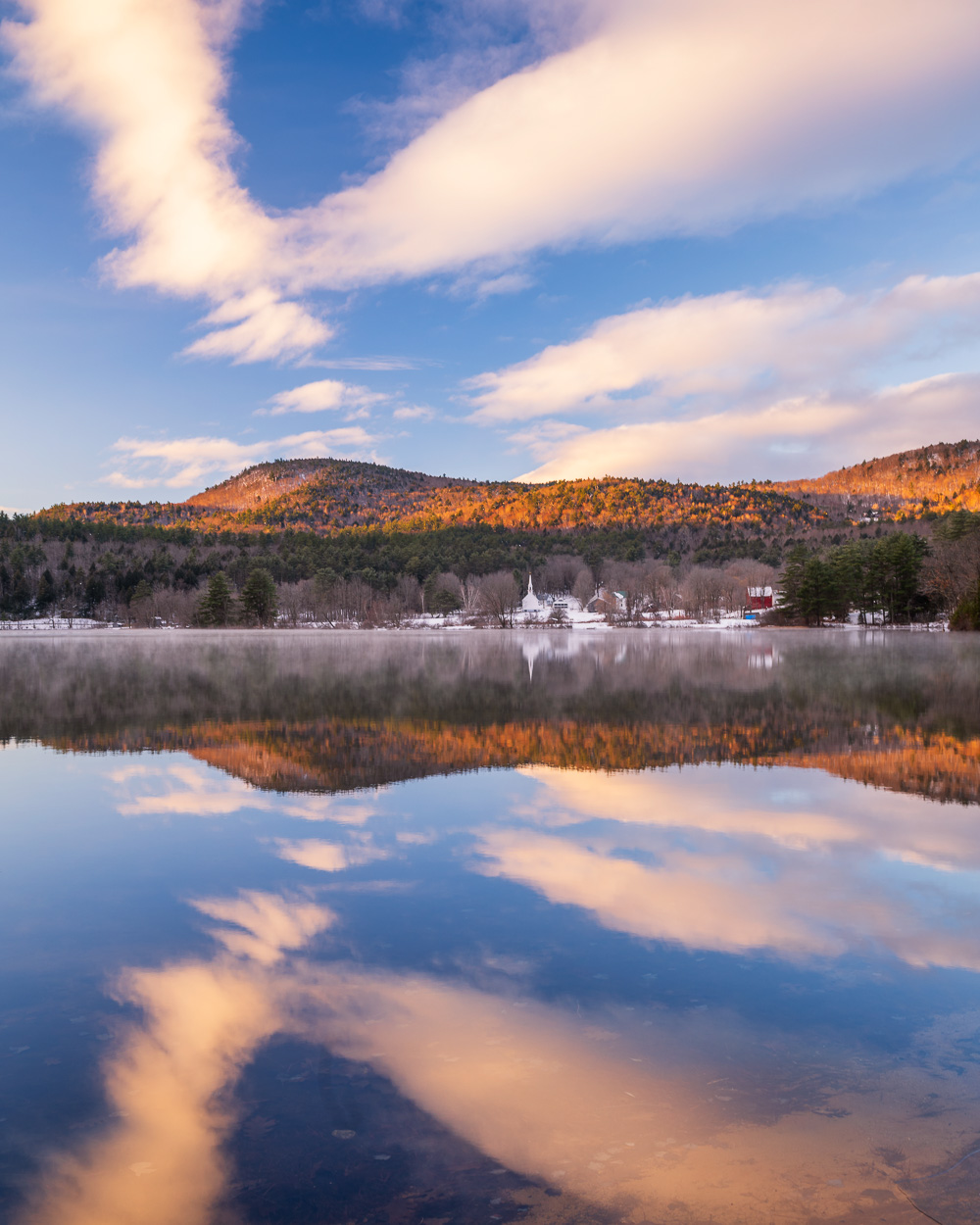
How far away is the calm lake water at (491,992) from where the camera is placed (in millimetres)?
3479

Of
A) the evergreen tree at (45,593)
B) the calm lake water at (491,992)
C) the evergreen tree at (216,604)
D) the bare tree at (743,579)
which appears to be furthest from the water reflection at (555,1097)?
the evergreen tree at (45,593)

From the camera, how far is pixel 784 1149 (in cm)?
361

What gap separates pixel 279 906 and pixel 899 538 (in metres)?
87.2

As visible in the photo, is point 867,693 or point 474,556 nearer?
point 867,693

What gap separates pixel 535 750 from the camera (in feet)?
44.3

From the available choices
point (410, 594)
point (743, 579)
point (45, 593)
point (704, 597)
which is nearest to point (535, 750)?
point (704, 597)

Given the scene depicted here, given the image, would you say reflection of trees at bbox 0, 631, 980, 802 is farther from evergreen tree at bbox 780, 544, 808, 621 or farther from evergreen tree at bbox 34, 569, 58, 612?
evergreen tree at bbox 34, 569, 58, 612

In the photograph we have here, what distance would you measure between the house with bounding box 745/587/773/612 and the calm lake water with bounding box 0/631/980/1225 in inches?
4879

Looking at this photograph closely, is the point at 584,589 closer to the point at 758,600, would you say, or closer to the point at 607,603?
the point at 607,603

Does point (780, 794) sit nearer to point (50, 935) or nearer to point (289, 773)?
point (289, 773)

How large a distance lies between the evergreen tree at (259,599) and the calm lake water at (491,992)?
4291 inches

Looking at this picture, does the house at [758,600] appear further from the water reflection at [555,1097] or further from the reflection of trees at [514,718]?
the water reflection at [555,1097]

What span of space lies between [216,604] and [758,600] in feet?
269

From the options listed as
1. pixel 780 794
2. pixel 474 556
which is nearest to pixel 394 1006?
pixel 780 794
